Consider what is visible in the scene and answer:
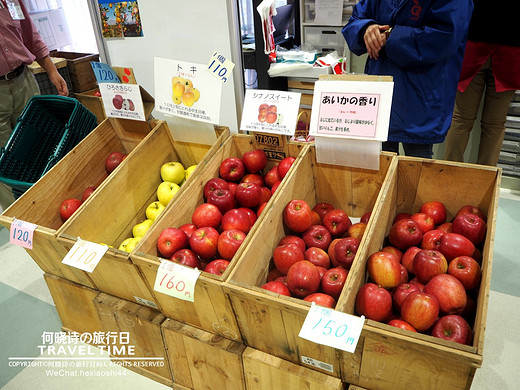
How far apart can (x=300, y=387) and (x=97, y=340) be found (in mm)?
1097

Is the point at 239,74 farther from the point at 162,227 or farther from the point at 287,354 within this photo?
the point at 287,354

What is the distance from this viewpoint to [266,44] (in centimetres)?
304

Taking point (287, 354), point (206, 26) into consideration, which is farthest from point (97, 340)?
point (206, 26)

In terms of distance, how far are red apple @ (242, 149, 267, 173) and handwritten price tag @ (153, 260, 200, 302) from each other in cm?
69

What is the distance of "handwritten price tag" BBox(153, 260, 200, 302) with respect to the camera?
1182 mm

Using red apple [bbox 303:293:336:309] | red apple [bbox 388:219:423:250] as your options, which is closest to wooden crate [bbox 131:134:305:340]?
Result: red apple [bbox 303:293:336:309]

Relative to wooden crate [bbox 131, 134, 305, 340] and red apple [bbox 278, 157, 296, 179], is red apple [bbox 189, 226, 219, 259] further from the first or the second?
red apple [bbox 278, 157, 296, 179]

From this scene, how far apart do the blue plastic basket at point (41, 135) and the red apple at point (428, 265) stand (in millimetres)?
1671

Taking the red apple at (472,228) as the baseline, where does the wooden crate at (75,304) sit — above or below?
below

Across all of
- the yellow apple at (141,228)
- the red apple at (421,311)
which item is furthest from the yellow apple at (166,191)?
the red apple at (421,311)

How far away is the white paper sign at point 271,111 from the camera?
1.57 meters

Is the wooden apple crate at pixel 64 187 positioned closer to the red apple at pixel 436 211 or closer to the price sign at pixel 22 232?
the price sign at pixel 22 232

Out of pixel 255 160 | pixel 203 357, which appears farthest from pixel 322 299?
pixel 255 160

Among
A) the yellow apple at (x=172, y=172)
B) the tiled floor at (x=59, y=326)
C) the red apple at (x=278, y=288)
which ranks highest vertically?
the red apple at (x=278, y=288)
